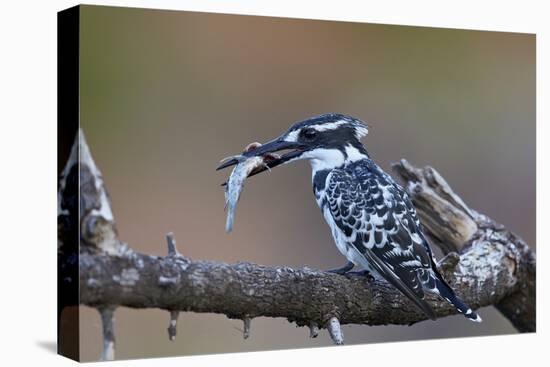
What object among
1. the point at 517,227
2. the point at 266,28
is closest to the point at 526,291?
the point at 517,227

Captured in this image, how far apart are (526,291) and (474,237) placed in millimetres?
780

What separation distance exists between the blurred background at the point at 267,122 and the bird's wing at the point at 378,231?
34 cm

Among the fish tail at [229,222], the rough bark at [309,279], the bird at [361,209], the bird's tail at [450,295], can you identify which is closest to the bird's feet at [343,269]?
the bird at [361,209]

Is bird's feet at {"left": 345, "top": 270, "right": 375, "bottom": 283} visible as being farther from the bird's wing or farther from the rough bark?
the bird's wing

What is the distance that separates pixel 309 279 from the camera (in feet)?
23.4

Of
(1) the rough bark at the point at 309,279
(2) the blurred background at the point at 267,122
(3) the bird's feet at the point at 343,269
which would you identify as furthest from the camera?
(3) the bird's feet at the point at 343,269

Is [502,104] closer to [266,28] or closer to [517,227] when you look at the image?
[517,227]

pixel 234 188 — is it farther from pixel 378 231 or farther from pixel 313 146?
pixel 378 231

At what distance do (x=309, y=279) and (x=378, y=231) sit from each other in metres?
0.69

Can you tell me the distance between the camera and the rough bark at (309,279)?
21.5ft

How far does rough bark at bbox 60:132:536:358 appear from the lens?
655 centimetres

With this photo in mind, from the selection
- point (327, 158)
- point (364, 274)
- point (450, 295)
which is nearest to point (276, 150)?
point (327, 158)

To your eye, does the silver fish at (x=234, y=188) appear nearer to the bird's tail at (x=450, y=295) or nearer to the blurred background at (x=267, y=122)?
the blurred background at (x=267, y=122)

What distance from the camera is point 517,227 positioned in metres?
8.76
